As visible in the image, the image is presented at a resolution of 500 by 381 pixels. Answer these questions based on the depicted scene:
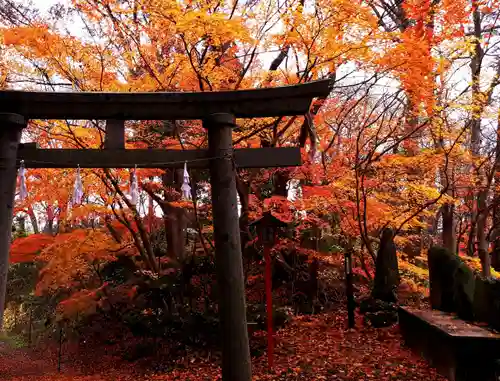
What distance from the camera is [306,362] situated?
8.27 m

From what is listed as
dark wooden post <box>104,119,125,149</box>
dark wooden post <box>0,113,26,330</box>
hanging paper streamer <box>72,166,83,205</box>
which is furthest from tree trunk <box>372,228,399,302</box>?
dark wooden post <box>0,113,26,330</box>

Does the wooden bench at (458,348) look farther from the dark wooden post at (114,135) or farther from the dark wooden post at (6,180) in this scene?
the dark wooden post at (6,180)

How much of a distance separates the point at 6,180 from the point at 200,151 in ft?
9.53

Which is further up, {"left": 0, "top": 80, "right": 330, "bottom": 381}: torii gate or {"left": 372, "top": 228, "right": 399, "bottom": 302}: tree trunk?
{"left": 0, "top": 80, "right": 330, "bottom": 381}: torii gate

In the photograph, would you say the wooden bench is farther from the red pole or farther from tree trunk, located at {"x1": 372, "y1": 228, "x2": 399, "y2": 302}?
the red pole

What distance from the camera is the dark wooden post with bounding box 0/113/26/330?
5.50 metres

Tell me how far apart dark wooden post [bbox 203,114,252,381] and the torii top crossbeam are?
29 cm

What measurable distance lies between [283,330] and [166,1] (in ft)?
29.3

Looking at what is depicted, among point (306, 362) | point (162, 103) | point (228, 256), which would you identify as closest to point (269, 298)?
point (306, 362)

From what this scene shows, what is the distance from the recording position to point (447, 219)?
46.4ft

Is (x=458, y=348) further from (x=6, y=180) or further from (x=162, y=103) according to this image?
(x=6, y=180)

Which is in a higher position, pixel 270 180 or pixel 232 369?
pixel 270 180

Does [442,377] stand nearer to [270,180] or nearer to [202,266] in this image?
[202,266]

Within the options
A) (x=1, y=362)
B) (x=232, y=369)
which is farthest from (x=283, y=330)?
(x=1, y=362)
